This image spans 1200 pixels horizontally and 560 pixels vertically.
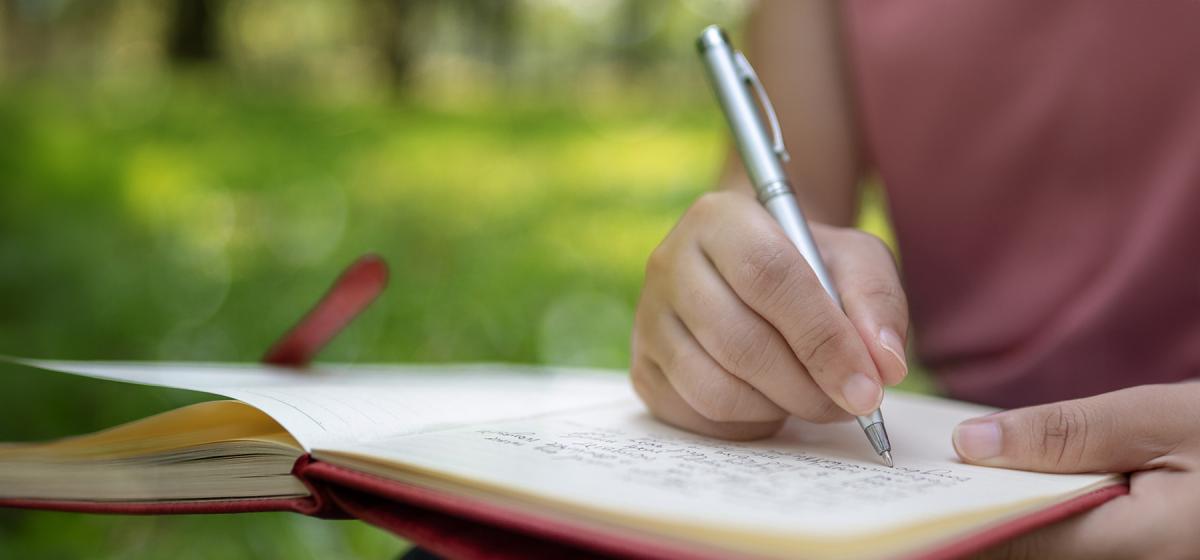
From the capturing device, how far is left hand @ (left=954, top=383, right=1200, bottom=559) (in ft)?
1.64

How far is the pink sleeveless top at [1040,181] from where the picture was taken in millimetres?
796

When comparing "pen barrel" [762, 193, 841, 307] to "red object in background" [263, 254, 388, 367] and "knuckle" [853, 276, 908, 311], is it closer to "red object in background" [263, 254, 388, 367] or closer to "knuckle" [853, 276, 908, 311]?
"knuckle" [853, 276, 908, 311]

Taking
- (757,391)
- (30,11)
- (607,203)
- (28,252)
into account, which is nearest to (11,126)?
(28,252)

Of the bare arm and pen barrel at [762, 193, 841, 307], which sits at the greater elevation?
the bare arm

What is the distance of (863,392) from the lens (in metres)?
0.57

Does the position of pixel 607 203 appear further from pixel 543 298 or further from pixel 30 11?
pixel 30 11

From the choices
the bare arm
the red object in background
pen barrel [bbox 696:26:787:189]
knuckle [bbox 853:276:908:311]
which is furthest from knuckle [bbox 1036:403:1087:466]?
the red object in background

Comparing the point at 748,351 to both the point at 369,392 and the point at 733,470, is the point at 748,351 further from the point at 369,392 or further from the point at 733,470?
the point at 369,392

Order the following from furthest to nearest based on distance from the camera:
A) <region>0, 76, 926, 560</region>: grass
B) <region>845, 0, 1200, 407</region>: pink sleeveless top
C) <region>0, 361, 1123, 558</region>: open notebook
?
<region>0, 76, 926, 560</region>: grass
<region>845, 0, 1200, 407</region>: pink sleeveless top
<region>0, 361, 1123, 558</region>: open notebook

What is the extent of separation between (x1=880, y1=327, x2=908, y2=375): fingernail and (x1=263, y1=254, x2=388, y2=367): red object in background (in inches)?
21.0

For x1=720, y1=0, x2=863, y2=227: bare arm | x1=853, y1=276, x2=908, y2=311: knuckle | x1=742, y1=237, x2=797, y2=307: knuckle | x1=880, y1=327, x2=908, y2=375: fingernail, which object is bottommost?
x1=880, y1=327, x2=908, y2=375: fingernail

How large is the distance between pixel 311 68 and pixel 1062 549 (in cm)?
1897

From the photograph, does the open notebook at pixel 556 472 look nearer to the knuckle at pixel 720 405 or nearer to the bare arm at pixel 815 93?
the knuckle at pixel 720 405

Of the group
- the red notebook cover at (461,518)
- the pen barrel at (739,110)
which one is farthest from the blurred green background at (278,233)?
the pen barrel at (739,110)
